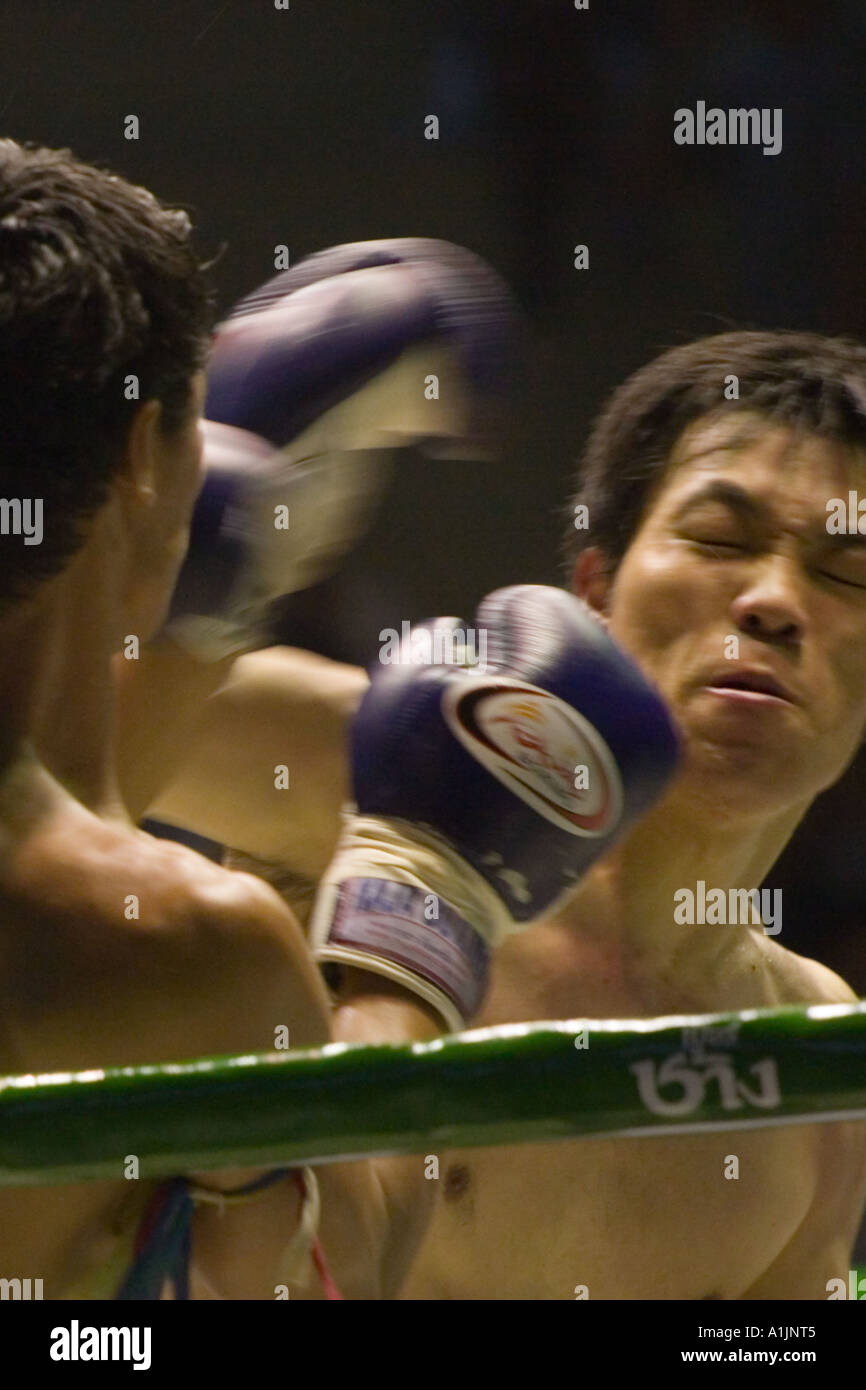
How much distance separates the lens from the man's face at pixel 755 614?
5.11ft

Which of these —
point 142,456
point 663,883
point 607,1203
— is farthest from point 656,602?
point 142,456

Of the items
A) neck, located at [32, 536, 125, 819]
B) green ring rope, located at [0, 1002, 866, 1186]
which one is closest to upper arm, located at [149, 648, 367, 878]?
neck, located at [32, 536, 125, 819]

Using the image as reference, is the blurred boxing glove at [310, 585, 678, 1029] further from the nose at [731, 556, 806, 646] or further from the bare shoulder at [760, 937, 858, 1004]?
the bare shoulder at [760, 937, 858, 1004]

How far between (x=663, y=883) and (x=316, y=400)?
59 cm

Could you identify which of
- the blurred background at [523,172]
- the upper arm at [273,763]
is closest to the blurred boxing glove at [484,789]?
the upper arm at [273,763]

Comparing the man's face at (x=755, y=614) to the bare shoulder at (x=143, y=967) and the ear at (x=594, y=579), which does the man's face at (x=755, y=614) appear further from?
the bare shoulder at (x=143, y=967)

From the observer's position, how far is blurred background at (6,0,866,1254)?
3.20 metres

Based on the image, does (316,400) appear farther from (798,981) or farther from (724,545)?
(798,981)

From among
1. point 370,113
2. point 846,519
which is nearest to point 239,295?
point 370,113

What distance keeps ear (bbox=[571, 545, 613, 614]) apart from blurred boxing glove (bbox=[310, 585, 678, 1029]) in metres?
0.42

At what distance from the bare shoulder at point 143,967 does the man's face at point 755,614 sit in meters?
0.70

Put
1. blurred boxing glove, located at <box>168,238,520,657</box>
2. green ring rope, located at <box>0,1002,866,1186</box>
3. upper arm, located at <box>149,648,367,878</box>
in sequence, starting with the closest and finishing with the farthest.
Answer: green ring rope, located at <box>0,1002,866,1186</box>, blurred boxing glove, located at <box>168,238,520,657</box>, upper arm, located at <box>149,648,367,878</box>

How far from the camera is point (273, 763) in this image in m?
1.85

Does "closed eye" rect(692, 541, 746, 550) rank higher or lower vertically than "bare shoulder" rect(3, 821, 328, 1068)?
higher
